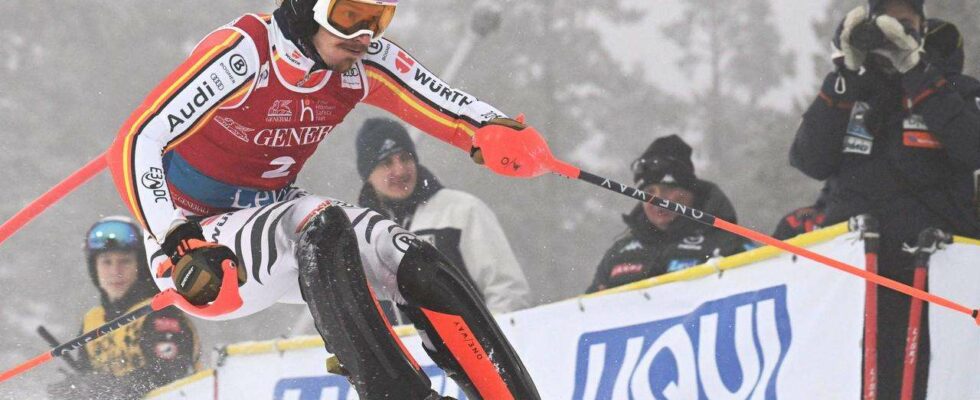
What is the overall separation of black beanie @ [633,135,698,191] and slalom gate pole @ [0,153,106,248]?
2.27 metres

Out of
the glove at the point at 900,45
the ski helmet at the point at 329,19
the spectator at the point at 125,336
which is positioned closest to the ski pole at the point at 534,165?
the ski helmet at the point at 329,19

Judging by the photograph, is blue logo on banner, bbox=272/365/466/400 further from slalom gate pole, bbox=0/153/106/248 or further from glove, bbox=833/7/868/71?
glove, bbox=833/7/868/71

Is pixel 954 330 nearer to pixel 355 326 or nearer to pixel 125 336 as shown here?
pixel 355 326

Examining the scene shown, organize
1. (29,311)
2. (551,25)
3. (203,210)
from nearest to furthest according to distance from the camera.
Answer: (203,210) → (551,25) → (29,311)

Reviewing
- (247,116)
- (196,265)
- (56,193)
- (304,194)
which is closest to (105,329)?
(56,193)

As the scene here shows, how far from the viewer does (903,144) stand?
4176 mm

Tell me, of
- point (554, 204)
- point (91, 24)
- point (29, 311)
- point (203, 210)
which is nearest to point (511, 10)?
point (554, 204)

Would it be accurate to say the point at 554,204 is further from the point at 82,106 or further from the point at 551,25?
the point at 82,106

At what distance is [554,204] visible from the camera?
38.3 ft

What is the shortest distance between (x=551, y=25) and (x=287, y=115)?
8.12 metres

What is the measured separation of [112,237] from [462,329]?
3356mm

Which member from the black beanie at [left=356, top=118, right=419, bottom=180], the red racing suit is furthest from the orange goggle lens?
the black beanie at [left=356, top=118, right=419, bottom=180]

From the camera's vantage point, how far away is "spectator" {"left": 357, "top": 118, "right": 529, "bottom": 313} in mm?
5156

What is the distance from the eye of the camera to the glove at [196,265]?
9.32 feet
